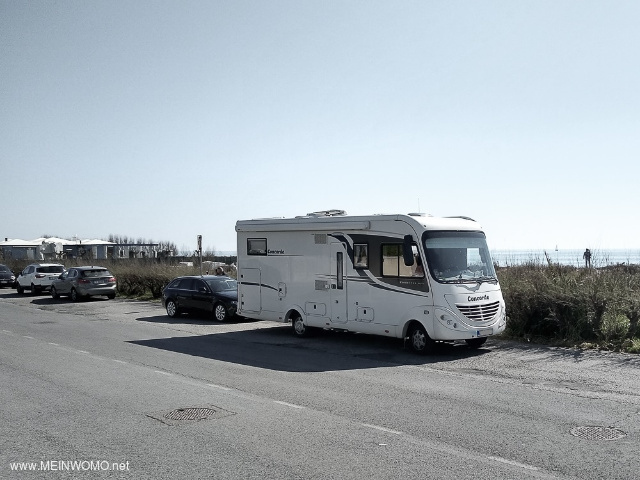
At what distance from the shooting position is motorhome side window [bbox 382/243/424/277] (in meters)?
13.9

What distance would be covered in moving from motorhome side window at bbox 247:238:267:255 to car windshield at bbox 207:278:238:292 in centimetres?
425

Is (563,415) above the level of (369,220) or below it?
below

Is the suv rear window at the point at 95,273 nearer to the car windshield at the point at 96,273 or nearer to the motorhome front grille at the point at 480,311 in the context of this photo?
the car windshield at the point at 96,273

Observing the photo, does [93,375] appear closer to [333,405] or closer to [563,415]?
[333,405]

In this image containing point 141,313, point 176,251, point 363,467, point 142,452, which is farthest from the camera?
point 176,251

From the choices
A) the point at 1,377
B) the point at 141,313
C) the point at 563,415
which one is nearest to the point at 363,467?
the point at 563,415

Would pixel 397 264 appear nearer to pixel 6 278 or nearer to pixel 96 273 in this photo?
pixel 96 273

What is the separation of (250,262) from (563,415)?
10.6 metres

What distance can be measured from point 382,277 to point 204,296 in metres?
8.82

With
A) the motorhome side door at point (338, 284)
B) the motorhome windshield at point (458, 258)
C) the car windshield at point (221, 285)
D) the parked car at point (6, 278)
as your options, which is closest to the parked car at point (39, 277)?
the parked car at point (6, 278)

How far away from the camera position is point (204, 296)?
2175cm

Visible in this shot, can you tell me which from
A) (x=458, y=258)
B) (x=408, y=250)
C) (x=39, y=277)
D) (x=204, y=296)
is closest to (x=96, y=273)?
(x=39, y=277)

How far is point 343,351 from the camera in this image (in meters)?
14.7

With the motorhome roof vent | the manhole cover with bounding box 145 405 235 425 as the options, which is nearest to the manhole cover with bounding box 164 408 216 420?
the manhole cover with bounding box 145 405 235 425
